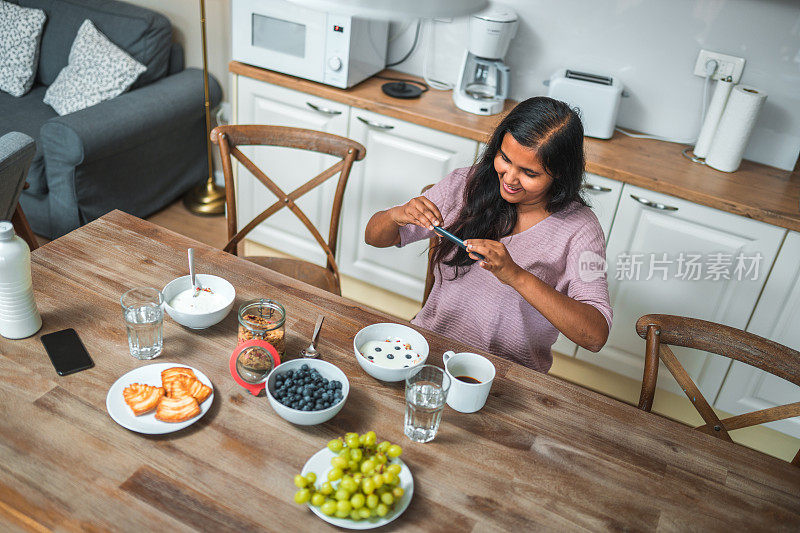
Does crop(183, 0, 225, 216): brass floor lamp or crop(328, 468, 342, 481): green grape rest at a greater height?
crop(328, 468, 342, 481): green grape

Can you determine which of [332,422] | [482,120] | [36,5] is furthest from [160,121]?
[332,422]

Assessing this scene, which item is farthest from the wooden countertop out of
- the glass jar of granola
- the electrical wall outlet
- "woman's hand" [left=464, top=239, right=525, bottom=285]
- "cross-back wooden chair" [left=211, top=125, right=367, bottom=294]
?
the glass jar of granola

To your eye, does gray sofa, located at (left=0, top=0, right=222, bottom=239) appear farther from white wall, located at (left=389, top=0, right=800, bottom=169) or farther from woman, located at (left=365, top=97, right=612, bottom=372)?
woman, located at (left=365, top=97, right=612, bottom=372)

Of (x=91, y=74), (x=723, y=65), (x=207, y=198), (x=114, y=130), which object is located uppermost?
(x=723, y=65)

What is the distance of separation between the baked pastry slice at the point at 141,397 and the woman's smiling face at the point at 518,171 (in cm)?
87

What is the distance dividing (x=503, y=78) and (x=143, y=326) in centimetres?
170

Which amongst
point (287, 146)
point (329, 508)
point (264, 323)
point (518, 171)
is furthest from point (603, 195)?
point (329, 508)

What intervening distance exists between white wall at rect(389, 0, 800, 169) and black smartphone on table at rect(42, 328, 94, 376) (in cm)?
193

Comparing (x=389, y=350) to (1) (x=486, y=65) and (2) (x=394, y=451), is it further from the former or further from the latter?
(1) (x=486, y=65)

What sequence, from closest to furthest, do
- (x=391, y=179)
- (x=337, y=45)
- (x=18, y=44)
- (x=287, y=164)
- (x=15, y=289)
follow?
(x=15, y=289), (x=337, y=45), (x=391, y=179), (x=287, y=164), (x=18, y=44)

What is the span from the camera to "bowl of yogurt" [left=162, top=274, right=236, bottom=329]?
141cm

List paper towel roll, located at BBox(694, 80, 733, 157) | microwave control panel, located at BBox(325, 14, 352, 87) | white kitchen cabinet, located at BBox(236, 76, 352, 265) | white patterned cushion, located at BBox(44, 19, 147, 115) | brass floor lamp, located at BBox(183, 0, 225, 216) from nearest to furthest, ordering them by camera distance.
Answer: paper towel roll, located at BBox(694, 80, 733, 157), microwave control panel, located at BBox(325, 14, 352, 87), white kitchen cabinet, located at BBox(236, 76, 352, 265), white patterned cushion, located at BBox(44, 19, 147, 115), brass floor lamp, located at BBox(183, 0, 225, 216)

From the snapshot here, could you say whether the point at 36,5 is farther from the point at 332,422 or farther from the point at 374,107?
the point at 332,422

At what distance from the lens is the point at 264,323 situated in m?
1.36
